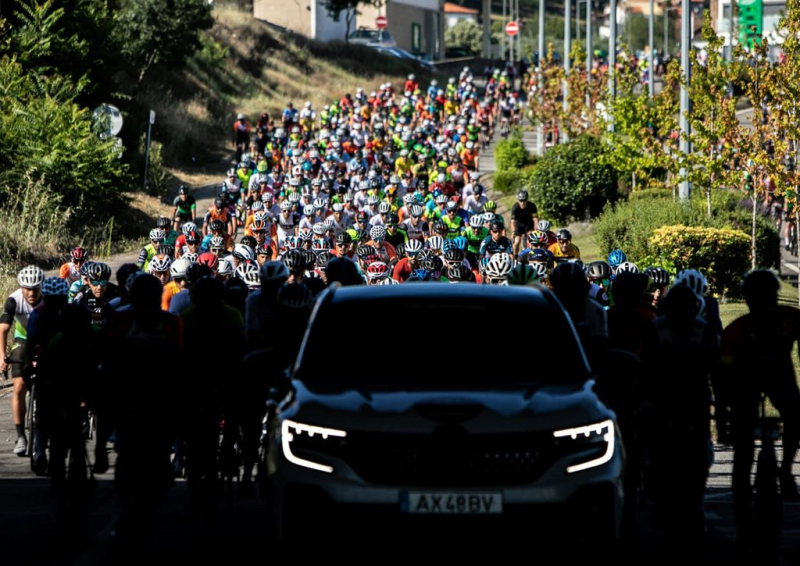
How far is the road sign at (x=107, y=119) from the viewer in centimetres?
3456

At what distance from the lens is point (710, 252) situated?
86.4ft

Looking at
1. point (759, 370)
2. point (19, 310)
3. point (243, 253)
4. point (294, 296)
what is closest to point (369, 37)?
point (243, 253)

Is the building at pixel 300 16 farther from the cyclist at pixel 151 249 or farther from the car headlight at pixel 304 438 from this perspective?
the car headlight at pixel 304 438

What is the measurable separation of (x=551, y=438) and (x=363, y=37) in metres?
88.1

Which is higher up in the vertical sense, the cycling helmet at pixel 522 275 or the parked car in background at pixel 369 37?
the parked car in background at pixel 369 37

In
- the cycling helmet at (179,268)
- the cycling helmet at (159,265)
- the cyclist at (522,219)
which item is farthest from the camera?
the cyclist at (522,219)

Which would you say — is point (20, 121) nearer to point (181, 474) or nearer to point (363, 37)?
point (181, 474)

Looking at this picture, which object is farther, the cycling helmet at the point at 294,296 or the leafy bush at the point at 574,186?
the leafy bush at the point at 574,186

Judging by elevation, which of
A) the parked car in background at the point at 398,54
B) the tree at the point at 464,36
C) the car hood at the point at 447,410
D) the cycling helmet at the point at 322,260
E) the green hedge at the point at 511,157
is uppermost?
the tree at the point at 464,36

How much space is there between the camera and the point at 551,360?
8711 millimetres

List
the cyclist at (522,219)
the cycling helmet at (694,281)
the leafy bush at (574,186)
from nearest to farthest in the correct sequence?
the cycling helmet at (694,281), the cyclist at (522,219), the leafy bush at (574,186)

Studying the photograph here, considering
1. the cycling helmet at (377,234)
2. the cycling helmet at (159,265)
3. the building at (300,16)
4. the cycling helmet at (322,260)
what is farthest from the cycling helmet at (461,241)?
the building at (300,16)

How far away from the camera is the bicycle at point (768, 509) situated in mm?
8867

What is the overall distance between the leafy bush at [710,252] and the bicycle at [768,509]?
56.9ft
